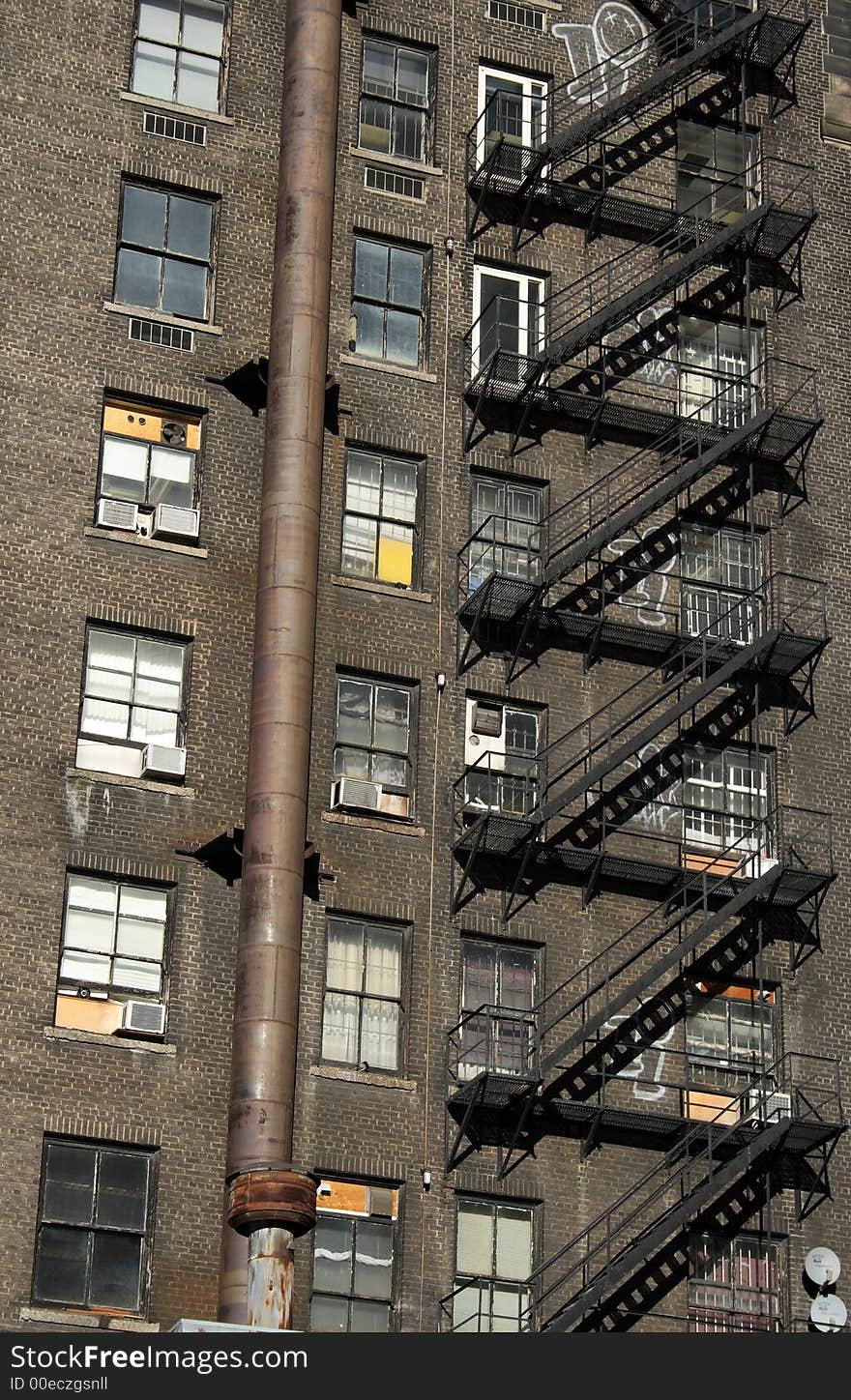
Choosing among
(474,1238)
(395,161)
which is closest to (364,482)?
(395,161)

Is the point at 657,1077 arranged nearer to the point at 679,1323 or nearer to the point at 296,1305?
the point at 679,1323

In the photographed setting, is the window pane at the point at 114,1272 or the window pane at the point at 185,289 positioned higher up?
the window pane at the point at 185,289

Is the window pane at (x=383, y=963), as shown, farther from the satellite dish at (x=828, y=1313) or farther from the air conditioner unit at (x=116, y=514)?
the satellite dish at (x=828, y=1313)

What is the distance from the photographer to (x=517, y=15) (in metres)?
45.1

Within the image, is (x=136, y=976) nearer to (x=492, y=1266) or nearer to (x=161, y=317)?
(x=492, y=1266)

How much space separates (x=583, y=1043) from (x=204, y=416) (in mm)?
11278

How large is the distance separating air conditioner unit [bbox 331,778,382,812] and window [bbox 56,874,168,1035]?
3005mm

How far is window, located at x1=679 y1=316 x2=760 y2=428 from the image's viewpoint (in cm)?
4362

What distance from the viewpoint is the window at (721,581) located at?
42.1 m

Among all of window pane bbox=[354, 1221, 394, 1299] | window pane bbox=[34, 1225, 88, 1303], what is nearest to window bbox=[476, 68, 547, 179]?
window pane bbox=[354, 1221, 394, 1299]

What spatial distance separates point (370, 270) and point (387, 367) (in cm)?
186

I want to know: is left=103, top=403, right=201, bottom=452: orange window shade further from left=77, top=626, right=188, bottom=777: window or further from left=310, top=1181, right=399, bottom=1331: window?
left=310, top=1181, right=399, bottom=1331: window

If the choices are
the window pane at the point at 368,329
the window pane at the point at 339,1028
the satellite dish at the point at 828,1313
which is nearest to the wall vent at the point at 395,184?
the window pane at the point at 368,329

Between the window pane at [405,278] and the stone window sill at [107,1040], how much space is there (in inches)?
523
